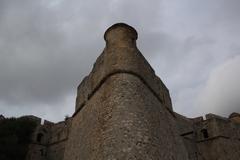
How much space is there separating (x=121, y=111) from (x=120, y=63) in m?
1.72

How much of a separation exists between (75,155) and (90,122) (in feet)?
4.69

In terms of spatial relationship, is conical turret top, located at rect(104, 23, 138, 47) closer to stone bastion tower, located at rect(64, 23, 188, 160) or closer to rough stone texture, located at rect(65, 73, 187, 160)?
stone bastion tower, located at rect(64, 23, 188, 160)

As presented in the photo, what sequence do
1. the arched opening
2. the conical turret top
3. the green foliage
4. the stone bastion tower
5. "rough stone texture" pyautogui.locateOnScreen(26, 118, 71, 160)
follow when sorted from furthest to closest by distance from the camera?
the arched opening < "rough stone texture" pyautogui.locateOnScreen(26, 118, 71, 160) < the green foliage < the conical turret top < the stone bastion tower

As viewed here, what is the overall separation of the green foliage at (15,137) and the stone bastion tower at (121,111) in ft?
25.6

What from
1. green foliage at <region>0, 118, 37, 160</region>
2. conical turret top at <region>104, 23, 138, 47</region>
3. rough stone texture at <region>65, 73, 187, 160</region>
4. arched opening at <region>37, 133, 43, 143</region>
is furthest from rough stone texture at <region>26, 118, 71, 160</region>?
conical turret top at <region>104, 23, 138, 47</region>

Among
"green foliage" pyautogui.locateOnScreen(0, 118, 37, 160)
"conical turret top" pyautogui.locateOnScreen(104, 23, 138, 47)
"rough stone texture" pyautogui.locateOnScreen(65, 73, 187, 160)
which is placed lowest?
"rough stone texture" pyautogui.locateOnScreen(65, 73, 187, 160)

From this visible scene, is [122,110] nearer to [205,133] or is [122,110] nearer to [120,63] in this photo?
[120,63]

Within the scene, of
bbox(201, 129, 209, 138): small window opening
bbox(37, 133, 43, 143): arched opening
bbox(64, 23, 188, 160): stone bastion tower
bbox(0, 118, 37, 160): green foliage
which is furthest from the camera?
bbox(37, 133, 43, 143): arched opening

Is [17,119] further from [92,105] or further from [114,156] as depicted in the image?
[114,156]

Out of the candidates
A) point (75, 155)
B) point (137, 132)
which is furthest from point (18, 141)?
point (137, 132)

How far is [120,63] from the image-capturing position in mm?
8516

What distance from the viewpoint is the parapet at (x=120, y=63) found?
855cm

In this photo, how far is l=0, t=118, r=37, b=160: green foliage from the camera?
54.2 ft

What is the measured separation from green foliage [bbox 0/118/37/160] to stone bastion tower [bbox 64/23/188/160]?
779 cm
